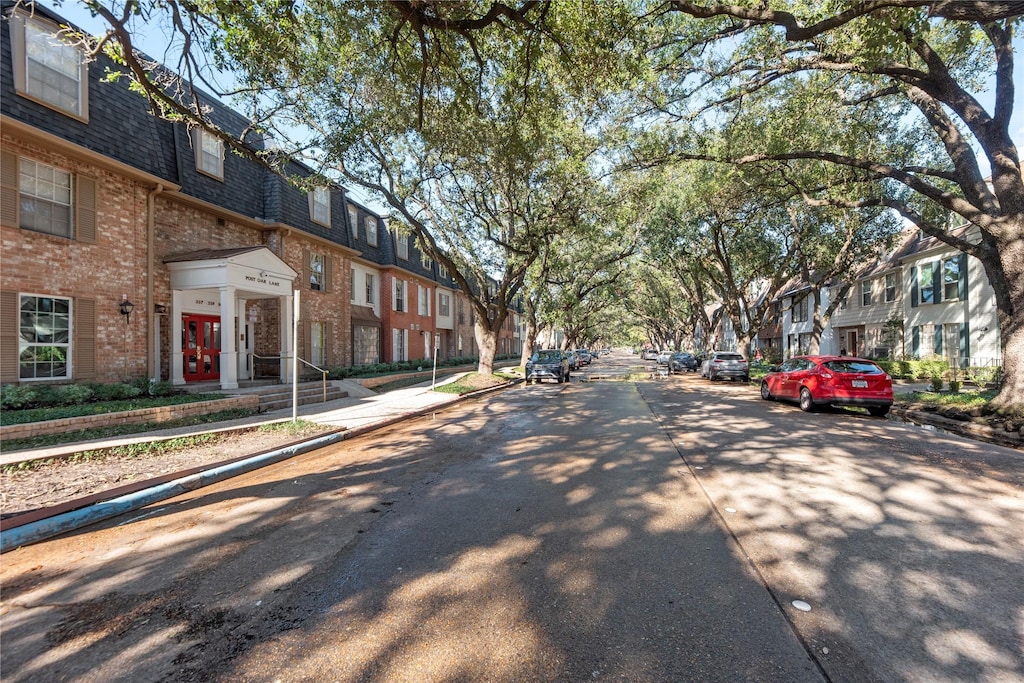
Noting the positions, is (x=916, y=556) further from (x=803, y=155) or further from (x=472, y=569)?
(x=803, y=155)

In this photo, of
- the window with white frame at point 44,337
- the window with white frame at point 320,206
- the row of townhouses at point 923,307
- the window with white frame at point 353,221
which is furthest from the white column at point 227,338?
the row of townhouses at point 923,307

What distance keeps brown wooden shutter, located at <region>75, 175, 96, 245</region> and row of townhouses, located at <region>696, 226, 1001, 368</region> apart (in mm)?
26879

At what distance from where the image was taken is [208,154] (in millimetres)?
14773

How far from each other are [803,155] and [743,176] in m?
3.75

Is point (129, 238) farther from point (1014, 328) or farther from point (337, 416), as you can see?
point (1014, 328)

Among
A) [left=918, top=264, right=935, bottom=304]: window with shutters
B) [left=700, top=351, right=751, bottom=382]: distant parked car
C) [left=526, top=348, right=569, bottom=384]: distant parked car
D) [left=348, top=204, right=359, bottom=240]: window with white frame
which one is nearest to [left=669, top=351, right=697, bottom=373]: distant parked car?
[left=700, top=351, right=751, bottom=382]: distant parked car

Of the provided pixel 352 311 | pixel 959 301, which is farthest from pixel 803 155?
pixel 352 311

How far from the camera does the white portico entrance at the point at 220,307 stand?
12719 millimetres

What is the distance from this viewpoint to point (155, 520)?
4.87 meters

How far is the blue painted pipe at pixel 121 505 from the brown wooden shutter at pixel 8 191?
308 inches

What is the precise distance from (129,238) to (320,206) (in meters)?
8.61

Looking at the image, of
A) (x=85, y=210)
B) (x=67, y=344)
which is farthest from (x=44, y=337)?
(x=85, y=210)

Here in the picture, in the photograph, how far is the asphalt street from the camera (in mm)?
2561

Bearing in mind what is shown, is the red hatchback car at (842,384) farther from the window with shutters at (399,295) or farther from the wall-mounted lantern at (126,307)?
the window with shutters at (399,295)
